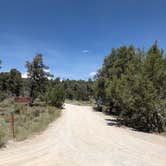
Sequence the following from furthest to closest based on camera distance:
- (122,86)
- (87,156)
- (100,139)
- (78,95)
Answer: (78,95) → (122,86) → (100,139) → (87,156)

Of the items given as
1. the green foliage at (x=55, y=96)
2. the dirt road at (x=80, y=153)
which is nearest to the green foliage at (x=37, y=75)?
the green foliage at (x=55, y=96)

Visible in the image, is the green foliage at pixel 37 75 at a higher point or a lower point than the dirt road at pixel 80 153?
higher

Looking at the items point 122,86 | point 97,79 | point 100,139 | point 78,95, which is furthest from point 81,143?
point 78,95

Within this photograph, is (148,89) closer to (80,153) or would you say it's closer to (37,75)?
(80,153)

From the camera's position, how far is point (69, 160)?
9312mm

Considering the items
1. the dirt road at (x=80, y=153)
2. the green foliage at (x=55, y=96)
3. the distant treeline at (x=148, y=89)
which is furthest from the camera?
the green foliage at (x=55, y=96)

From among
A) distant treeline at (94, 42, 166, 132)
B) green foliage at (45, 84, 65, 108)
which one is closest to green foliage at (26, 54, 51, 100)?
green foliage at (45, 84, 65, 108)

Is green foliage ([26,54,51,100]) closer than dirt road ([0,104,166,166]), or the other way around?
dirt road ([0,104,166,166])

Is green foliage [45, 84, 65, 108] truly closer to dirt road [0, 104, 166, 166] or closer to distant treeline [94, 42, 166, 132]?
distant treeline [94, 42, 166, 132]

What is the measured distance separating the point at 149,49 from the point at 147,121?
6019mm

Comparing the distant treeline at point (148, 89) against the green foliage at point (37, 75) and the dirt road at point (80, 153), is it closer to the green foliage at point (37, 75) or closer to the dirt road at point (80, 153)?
the dirt road at point (80, 153)

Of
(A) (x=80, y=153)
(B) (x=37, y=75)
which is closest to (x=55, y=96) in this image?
(B) (x=37, y=75)

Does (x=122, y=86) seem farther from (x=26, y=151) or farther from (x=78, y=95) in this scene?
(x=78, y=95)

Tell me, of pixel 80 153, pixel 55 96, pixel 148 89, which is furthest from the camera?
pixel 55 96
